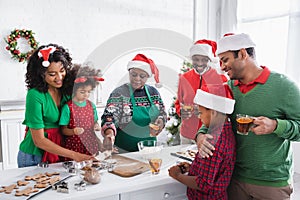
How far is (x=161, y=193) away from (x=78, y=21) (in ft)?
11.4

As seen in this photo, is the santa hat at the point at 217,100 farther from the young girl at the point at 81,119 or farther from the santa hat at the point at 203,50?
the santa hat at the point at 203,50

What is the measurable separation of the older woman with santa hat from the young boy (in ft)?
2.03

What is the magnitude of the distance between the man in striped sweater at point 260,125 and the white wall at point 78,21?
10.8 feet

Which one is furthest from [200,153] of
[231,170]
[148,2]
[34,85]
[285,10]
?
[148,2]

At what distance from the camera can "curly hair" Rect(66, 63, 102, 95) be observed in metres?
1.78

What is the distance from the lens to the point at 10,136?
148 inches

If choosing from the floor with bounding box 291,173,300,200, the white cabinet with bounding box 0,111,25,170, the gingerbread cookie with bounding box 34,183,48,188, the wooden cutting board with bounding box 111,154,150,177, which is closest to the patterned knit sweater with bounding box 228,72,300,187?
the wooden cutting board with bounding box 111,154,150,177

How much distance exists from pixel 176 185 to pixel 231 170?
29 cm

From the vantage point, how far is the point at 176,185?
5.24ft

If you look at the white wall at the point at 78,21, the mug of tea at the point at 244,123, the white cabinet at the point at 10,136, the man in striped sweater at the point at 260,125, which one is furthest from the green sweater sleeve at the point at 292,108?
→ the white wall at the point at 78,21

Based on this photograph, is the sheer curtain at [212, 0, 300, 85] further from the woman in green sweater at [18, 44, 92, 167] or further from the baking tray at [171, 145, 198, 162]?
the woman in green sweater at [18, 44, 92, 167]

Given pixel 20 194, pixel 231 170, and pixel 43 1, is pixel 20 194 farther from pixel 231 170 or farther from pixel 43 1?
pixel 43 1

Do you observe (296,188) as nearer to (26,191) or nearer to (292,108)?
(292,108)

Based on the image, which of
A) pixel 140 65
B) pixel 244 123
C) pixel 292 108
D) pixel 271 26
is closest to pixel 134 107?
pixel 140 65
